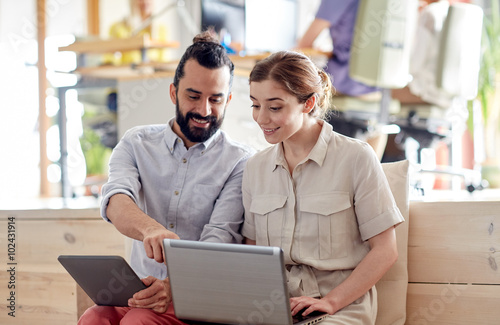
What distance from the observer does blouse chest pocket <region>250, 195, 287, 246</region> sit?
56.7 inches

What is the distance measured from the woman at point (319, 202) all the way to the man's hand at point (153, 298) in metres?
0.27

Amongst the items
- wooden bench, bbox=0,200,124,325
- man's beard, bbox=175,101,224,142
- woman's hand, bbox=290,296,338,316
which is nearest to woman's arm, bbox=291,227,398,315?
woman's hand, bbox=290,296,338,316

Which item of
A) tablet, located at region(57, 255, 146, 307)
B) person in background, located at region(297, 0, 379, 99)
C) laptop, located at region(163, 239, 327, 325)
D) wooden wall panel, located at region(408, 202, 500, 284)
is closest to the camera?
laptop, located at region(163, 239, 327, 325)

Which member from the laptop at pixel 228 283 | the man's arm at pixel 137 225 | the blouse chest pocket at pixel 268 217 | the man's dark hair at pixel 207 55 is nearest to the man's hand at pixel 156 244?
the man's arm at pixel 137 225

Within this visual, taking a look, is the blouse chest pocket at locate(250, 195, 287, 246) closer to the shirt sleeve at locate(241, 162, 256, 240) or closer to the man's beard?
the shirt sleeve at locate(241, 162, 256, 240)

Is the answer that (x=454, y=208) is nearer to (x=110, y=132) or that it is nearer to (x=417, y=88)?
(x=417, y=88)

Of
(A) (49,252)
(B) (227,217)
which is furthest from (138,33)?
(B) (227,217)

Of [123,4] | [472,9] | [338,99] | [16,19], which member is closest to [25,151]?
[16,19]

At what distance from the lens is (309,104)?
1.44m

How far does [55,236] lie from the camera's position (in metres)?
2.05

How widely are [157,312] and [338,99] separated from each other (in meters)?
2.08

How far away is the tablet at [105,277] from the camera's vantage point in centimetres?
126

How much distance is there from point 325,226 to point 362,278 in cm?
14

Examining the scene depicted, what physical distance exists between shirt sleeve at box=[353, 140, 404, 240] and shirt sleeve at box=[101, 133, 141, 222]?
0.57 meters
